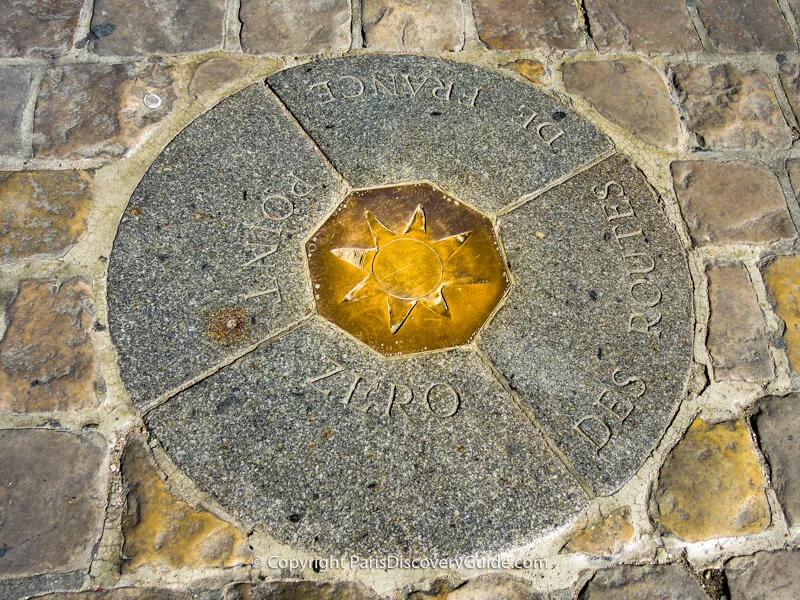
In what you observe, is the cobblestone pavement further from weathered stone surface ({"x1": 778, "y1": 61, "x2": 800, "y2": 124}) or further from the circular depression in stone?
the circular depression in stone

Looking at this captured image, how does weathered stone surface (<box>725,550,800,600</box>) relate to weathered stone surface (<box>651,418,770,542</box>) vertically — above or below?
below

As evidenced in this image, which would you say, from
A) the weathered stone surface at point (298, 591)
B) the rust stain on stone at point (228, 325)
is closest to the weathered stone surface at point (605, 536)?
the weathered stone surface at point (298, 591)

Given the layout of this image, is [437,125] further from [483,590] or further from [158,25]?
[483,590]

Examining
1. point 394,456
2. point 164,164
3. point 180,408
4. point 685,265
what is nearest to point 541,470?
point 394,456

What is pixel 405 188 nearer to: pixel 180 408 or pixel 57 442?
pixel 180 408

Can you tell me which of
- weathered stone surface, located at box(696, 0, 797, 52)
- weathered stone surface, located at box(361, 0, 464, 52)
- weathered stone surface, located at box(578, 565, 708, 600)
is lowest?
weathered stone surface, located at box(578, 565, 708, 600)

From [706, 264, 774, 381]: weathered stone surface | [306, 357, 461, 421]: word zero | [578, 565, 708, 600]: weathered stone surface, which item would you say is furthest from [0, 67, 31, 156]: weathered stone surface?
[706, 264, 774, 381]: weathered stone surface

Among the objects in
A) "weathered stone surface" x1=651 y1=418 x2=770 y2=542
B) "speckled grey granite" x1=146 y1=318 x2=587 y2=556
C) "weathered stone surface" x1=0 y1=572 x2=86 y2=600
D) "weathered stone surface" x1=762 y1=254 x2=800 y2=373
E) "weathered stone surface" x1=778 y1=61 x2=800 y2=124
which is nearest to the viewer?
"weathered stone surface" x1=0 y1=572 x2=86 y2=600
